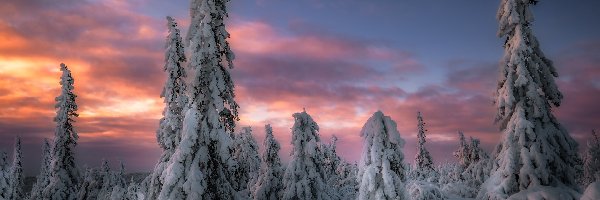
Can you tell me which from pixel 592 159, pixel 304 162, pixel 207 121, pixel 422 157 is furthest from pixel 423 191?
pixel 592 159

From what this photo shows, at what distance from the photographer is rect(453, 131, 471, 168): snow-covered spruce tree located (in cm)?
5731

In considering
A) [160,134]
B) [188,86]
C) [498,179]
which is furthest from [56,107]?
[498,179]

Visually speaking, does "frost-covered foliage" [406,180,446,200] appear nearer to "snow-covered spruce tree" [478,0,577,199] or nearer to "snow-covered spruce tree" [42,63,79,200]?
"snow-covered spruce tree" [478,0,577,199]

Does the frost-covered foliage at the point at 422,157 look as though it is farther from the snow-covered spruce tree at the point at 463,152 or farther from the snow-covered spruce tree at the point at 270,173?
the snow-covered spruce tree at the point at 270,173

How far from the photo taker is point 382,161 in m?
16.5

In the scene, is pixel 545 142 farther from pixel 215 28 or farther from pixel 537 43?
pixel 215 28

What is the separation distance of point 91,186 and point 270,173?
1885 cm

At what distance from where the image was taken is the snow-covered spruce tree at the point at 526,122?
55.6 ft

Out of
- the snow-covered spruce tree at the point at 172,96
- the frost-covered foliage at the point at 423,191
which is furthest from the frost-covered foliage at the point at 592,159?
the snow-covered spruce tree at the point at 172,96

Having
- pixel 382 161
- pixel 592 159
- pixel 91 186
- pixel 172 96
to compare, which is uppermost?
pixel 172 96

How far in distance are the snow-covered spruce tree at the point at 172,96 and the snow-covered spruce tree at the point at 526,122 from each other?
566 inches

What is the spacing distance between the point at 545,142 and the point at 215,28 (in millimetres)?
14467

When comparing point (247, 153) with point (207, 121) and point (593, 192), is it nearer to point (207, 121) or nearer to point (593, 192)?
point (207, 121)

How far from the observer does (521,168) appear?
55.8 ft
